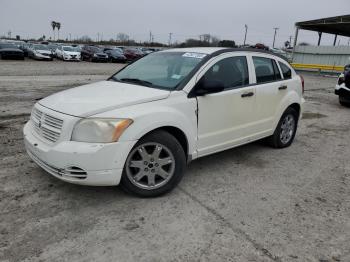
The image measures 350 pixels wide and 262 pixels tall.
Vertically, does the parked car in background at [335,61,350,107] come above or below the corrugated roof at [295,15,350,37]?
below

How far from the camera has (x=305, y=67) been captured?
30.6 m

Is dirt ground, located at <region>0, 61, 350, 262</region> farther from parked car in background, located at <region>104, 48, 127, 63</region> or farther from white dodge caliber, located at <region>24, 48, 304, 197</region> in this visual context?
parked car in background, located at <region>104, 48, 127, 63</region>

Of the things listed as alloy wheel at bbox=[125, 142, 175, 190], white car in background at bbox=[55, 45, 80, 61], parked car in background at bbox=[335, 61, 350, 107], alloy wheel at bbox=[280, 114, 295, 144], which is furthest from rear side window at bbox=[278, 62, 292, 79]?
white car in background at bbox=[55, 45, 80, 61]

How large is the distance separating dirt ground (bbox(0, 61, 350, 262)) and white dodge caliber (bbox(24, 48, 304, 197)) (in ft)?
1.19

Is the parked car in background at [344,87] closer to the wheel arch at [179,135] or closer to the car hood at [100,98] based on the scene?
the wheel arch at [179,135]

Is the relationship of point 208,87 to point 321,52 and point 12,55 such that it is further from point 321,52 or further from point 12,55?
point 321,52

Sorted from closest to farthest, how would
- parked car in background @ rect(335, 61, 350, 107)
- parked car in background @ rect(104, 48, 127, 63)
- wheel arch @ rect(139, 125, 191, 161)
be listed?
wheel arch @ rect(139, 125, 191, 161) < parked car in background @ rect(335, 61, 350, 107) < parked car in background @ rect(104, 48, 127, 63)

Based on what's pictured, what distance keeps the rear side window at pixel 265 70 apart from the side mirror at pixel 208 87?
1.13 m

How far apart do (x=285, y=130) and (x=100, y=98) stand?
344 centimetres

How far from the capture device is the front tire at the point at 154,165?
3447 mm

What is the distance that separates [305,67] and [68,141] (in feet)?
102

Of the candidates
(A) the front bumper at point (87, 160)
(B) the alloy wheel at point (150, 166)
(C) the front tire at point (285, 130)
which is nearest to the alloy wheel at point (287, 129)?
(C) the front tire at point (285, 130)

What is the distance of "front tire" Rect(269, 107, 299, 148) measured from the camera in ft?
17.9

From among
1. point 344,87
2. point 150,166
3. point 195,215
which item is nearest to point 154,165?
point 150,166
